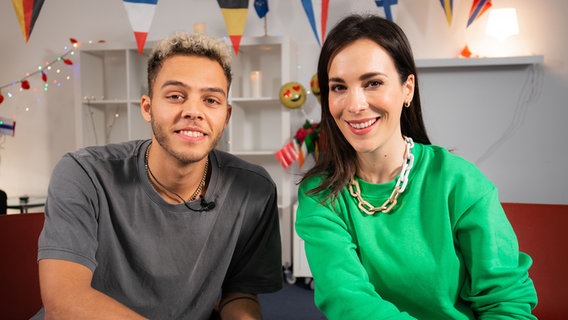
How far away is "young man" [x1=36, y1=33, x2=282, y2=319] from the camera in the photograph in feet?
4.27

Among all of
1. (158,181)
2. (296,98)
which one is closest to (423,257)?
(158,181)

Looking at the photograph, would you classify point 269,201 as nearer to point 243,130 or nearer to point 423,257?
point 423,257

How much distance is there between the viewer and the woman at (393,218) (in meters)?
1.14

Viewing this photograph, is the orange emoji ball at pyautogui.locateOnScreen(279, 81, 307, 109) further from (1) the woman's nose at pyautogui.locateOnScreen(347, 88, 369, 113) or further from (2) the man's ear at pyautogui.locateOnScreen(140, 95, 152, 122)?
(1) the woman's nose at pyautogui.locateOnScreen(347, 88, 369, 113)

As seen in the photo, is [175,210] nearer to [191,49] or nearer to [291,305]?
[191,49]

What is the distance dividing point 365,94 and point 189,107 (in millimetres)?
471

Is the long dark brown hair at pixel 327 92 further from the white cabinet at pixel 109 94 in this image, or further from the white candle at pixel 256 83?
the white cabinet at pixel 109 94

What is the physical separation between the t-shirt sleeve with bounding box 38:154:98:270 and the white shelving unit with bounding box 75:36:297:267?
253 centimetres

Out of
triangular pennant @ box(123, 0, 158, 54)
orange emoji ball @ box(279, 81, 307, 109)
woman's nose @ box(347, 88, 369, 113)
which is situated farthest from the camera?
orange emoji ball @ box(279, 81, 307, 109)

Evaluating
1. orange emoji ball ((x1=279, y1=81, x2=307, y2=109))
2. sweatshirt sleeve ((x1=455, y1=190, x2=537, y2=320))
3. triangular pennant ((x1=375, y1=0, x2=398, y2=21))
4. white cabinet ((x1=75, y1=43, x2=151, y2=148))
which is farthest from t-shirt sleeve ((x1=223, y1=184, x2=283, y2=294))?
white cabinet ((x1=75, y1=43, x2=151, y2=148))

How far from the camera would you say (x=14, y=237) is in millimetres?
1334

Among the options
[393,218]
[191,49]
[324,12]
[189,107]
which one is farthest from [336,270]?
[324,12]

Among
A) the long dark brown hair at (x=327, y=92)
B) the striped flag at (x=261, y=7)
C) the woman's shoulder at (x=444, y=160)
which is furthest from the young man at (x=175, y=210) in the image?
the striped flag at (x=261, y=7)

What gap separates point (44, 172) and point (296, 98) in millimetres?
2449
